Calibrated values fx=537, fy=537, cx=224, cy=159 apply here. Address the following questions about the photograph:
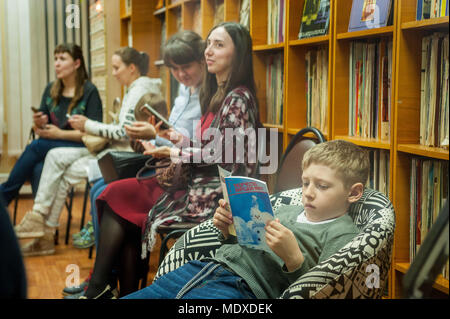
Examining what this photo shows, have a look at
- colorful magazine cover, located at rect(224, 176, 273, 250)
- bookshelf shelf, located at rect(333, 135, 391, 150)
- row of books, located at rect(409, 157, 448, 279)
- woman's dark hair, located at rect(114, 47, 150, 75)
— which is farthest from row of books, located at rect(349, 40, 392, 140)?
woman's dark hair, located at rect(114, 47, 150, 75)

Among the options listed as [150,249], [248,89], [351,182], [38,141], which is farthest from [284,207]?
[38,141]

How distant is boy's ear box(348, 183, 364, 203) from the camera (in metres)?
1.11

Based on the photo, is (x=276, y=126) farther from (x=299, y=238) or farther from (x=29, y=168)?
(x=29, y=168)

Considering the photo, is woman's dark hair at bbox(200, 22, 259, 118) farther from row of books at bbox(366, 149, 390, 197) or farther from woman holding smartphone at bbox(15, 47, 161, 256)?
row of books at bbox(366, 149, 390, 197)

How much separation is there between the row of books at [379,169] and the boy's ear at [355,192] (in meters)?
0.13

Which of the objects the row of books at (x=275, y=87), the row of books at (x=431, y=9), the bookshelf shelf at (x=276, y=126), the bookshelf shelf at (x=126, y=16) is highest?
the bookshelf shelf at (x=126, y=16)

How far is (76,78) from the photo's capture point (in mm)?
1397

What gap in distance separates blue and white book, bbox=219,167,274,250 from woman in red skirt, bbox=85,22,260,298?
26cm

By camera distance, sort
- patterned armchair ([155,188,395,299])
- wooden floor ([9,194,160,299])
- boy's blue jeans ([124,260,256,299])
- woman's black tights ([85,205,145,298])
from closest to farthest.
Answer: patterned armchair ([155,188,395,299])
boy's blue jeans ([124,260,256,299])
wooden floor ([9,194,160,299])
woman's black tights ([85,205,145,298])

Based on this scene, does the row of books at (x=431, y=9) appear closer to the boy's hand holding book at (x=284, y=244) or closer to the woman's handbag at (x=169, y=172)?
the boy's hand holding book at (x=284, y=244)

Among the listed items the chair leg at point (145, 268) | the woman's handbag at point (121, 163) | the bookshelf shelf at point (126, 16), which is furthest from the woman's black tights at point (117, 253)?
the bookshelf shelf at point (126, 16)

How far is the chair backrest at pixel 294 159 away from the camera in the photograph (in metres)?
1.27

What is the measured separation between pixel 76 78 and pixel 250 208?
24.8 inches

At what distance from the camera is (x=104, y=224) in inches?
65.4
